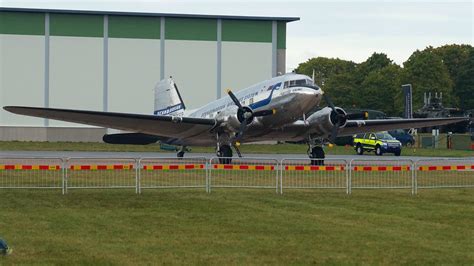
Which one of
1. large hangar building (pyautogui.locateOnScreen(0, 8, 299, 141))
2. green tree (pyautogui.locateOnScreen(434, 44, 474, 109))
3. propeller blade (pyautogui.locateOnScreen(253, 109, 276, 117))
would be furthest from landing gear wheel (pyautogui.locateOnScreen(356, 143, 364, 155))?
green tree (pyautogui.locateOnScreen(434, 44, 474, 109))

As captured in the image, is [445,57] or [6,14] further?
[445,57]

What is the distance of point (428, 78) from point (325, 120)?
89.9 metres

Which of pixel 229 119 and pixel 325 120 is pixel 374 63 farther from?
pixel 229 119

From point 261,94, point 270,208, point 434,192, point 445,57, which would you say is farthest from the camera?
point 445,57

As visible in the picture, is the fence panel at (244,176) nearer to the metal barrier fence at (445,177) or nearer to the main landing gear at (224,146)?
the metal barrier fence at (445,177)

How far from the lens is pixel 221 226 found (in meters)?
15.1

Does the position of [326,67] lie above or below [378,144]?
above

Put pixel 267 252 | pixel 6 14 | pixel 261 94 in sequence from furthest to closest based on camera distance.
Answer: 1. pixel 6 14
2. pixel 261 94
3. pixel 267 252

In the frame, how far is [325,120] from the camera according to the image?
36875mm

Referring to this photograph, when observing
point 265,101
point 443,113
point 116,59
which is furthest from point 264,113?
point 443,113

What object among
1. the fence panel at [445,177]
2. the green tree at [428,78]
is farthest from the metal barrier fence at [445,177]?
the green tree at [428,78]

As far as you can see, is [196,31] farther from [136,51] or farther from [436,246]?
[436,246]

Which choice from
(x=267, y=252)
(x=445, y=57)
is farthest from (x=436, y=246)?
(x=445, y=57)

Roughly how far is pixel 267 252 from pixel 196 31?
223 ft
